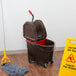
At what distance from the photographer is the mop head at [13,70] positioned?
59.7 inches

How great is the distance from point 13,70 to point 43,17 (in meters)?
0.95

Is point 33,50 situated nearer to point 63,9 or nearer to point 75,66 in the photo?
point 75,66

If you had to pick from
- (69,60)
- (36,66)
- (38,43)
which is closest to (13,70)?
(36,66)

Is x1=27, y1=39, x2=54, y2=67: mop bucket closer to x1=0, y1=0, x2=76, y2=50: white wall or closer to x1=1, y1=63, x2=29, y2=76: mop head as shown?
x1=1, y1=63, x2=29, y2=76: mop head

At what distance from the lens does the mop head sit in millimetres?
1516

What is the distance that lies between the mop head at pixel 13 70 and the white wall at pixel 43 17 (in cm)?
44

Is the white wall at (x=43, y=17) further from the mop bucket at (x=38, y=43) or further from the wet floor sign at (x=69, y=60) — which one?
the wet floor sign at (x=69, y=60)

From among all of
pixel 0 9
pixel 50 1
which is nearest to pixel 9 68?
pixel 0 9

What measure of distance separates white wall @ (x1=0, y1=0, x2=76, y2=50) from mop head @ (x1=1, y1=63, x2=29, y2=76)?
0.44 meters

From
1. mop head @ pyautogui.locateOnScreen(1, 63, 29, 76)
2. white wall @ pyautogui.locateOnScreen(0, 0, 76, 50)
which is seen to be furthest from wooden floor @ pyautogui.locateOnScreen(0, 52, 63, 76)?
white wall @ pyautogui.locateOnScreen(0, 0, 76, 50)

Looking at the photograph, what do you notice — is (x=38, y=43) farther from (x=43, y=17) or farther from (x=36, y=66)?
(x=43, y=17)

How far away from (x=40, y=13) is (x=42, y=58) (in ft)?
2.43

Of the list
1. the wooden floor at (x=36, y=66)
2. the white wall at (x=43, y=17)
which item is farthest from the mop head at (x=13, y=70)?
the white wall at (x=43, y=17)

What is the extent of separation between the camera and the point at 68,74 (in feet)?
4.40
